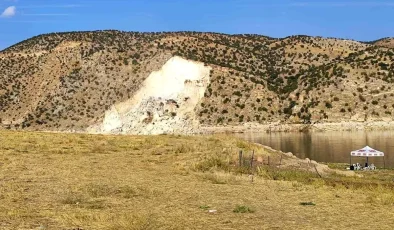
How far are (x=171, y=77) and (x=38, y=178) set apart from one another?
7942cm

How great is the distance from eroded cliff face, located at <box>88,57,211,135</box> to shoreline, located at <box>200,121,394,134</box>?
4.71m

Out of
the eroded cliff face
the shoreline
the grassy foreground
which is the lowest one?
the shoreline

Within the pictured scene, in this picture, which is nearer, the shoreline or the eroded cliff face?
the shoreline

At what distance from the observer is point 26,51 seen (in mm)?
Answer: 118812

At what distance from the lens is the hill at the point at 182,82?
3501 inches

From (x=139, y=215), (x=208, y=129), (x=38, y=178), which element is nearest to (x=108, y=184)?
(x=38, y=178)

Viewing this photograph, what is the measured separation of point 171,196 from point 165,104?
76029 millimetres

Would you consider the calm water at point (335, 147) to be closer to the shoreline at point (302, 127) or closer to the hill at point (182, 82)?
the shoreline at point (302, 127)

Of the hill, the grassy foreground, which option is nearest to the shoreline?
the hill

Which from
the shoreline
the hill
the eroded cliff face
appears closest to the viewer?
the shoreline

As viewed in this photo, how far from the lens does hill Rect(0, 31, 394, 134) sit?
8894 cm

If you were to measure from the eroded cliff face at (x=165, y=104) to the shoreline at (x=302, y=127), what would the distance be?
185 inches

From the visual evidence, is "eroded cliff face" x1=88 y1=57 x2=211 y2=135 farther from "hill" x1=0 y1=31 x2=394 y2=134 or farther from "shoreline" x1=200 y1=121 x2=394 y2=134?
"shoreline" x1=200 y1=121 x2=394 y2=134

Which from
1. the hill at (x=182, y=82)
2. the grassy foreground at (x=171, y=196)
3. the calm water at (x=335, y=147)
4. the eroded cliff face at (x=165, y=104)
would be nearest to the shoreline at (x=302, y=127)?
the hill at (x=182, y=82)
